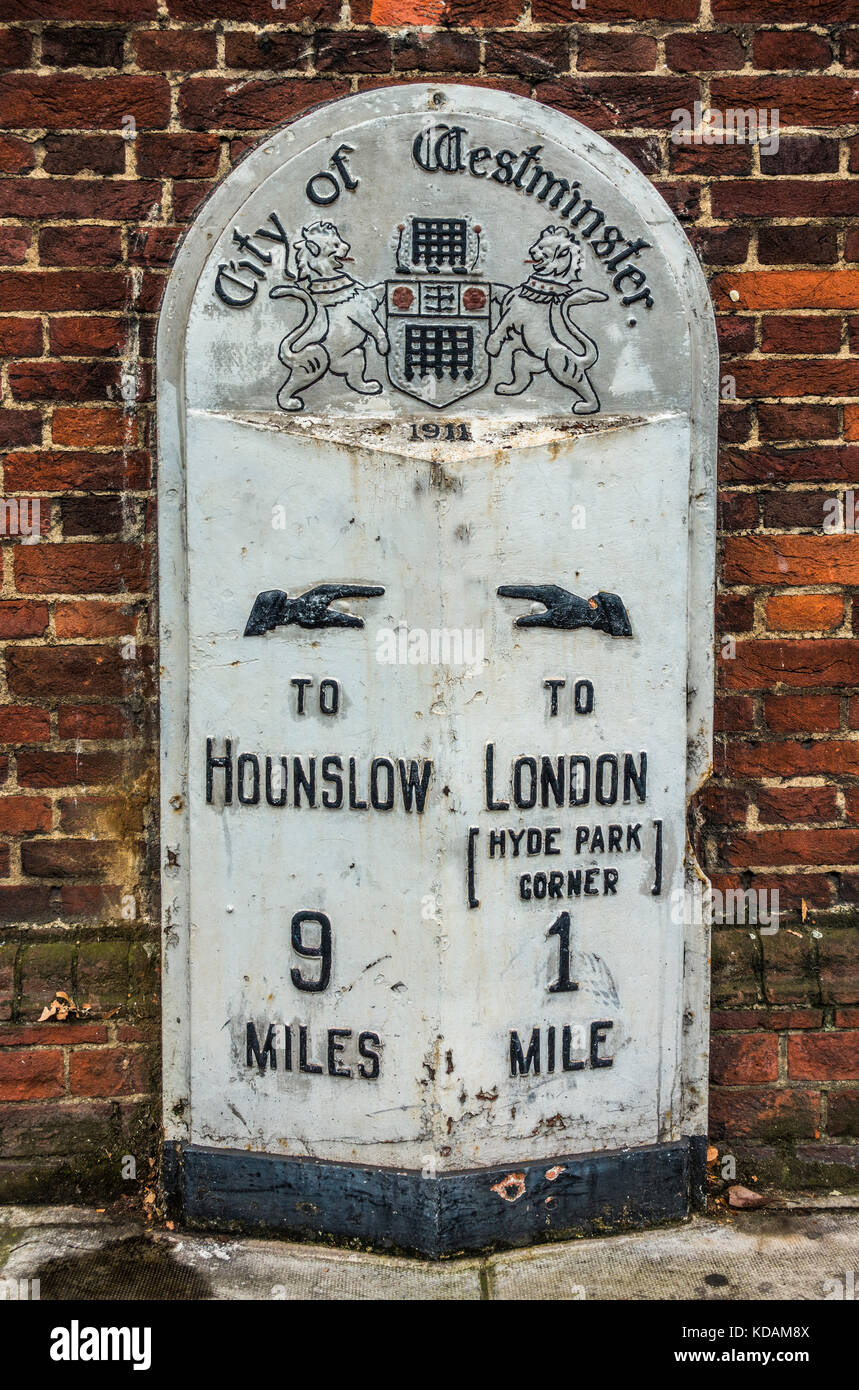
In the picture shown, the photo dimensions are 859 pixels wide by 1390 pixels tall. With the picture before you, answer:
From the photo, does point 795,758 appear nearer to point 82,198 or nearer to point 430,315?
point 430,315

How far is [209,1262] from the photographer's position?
2195 millimetres

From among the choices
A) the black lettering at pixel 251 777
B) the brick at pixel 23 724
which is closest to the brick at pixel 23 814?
the brick at pixel 23 724

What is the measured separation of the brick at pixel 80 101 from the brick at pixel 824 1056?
2459 mm

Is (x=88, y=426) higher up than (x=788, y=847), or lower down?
higher up

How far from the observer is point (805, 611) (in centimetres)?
243

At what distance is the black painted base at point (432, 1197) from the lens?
2.21m

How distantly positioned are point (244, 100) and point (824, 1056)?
2.45 meters

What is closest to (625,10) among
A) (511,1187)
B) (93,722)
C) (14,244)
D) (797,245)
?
(797,245)

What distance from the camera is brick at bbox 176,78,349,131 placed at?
90.4 inches

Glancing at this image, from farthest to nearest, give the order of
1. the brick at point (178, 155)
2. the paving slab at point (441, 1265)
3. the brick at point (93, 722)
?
1. the brick at point (93, 722)
2. the brick at point (178, 155)
3. the paving slab at point (441, 1265)

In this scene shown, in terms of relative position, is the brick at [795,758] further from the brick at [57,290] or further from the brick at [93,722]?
the brick at [57,290]

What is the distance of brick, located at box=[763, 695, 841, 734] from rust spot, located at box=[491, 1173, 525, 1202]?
44.0 inches

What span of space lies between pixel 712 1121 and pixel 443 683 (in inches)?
47.4

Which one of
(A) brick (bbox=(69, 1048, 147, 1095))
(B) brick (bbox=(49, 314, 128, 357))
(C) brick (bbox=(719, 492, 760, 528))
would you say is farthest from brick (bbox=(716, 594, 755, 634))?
(A) brick (bbox=(69, 1048, 147, 1095))
